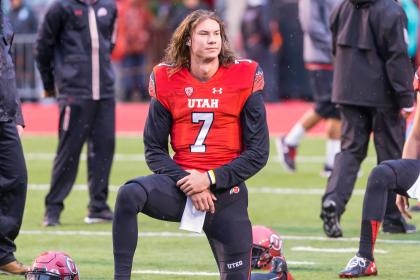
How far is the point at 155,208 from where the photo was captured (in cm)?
725

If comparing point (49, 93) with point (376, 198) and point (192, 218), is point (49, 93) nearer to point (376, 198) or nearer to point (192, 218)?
point (376, 198)

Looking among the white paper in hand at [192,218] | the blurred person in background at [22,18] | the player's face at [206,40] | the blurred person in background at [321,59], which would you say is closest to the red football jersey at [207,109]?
the player's face at [206,40]

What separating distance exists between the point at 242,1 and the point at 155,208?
19.4 meters

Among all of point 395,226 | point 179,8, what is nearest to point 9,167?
point 395,226

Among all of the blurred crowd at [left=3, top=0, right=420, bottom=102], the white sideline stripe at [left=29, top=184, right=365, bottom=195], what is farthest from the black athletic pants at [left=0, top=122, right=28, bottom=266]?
the blurred crowd at [left=3, top=0, right=420, bottom=102]

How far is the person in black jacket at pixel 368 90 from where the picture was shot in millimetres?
10188

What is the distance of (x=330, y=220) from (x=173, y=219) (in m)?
3.31

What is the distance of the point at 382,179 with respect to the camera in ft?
26.9

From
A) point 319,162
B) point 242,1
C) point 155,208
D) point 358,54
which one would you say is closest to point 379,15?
point 358,54

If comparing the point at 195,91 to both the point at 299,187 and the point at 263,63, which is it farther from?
the point at 263,63

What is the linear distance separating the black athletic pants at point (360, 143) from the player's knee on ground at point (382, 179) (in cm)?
210

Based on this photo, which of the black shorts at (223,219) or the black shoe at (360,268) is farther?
the black shoe at (360,268)

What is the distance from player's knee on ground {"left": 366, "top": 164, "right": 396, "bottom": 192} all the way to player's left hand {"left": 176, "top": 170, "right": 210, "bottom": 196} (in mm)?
1479

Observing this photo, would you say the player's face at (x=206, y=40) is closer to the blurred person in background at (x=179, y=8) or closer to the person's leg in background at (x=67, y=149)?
the person's leg in background at (x=67, y=149)
